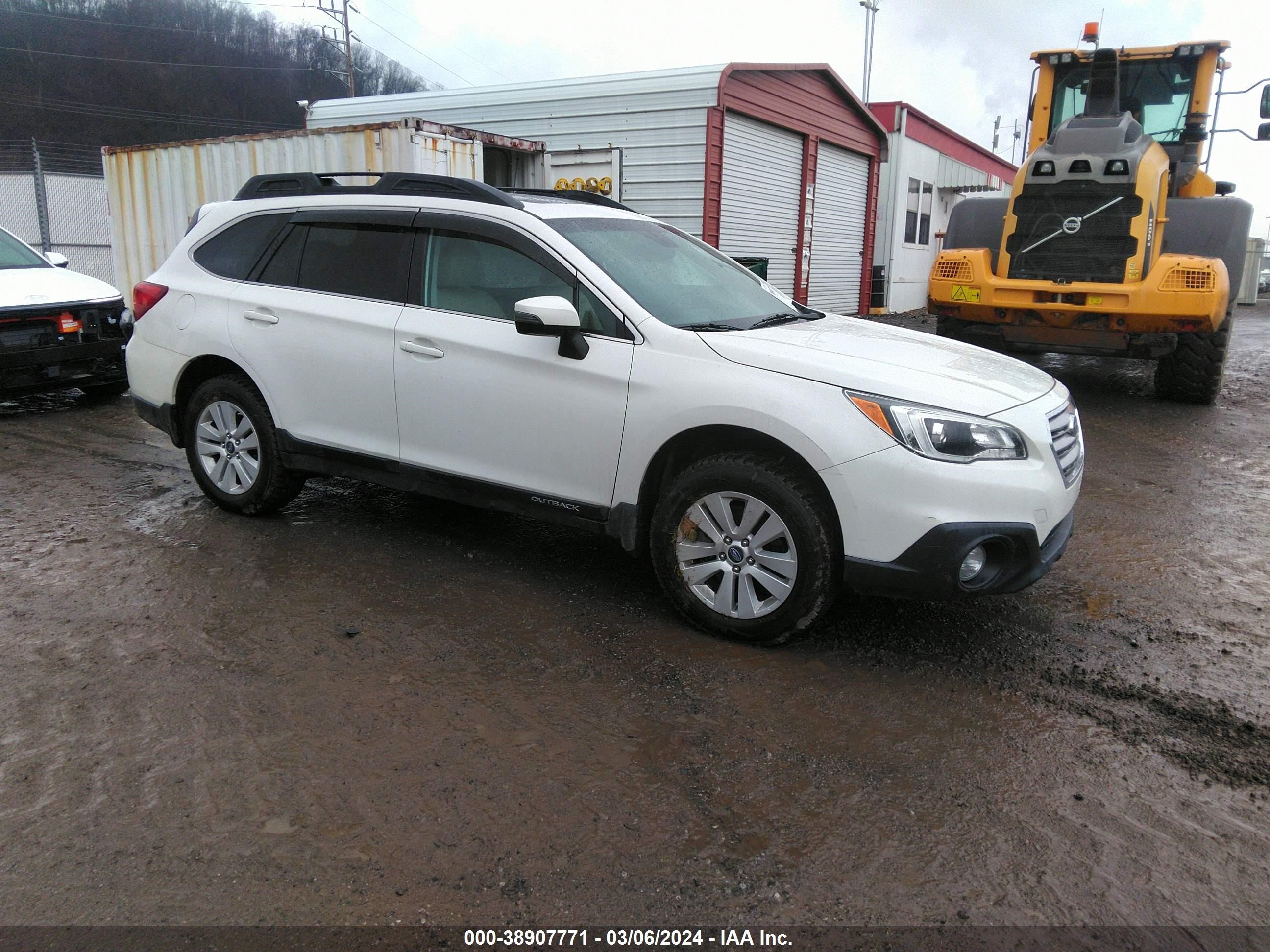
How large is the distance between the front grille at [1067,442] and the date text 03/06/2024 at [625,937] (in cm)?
223

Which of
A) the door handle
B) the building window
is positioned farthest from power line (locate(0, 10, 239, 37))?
the door handle

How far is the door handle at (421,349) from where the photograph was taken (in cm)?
434

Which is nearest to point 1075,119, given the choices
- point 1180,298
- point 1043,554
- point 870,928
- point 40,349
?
point 1180,298

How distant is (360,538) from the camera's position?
5.08 m

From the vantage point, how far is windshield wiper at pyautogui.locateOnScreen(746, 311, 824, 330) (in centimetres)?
428

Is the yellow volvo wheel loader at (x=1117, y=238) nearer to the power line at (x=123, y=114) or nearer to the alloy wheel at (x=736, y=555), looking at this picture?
the alloy wheel at (x=736, y=555)

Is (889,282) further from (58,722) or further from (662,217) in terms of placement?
(58,722)

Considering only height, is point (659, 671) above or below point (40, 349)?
below

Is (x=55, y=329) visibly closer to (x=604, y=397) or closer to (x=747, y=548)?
(x=604, y=397)

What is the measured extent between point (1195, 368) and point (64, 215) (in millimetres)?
17908

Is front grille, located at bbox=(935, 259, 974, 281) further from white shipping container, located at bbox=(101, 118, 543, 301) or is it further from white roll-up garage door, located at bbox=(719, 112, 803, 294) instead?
white shipping container, located at bbox=(101, 118, 543, 301)

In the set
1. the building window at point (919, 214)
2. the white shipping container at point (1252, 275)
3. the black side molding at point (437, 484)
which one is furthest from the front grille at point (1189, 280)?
the white shipping container at point (1252, 275)

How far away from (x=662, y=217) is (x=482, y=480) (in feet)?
30.7

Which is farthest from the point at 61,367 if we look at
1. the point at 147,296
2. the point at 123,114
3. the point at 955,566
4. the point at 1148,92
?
the point at 123,114
